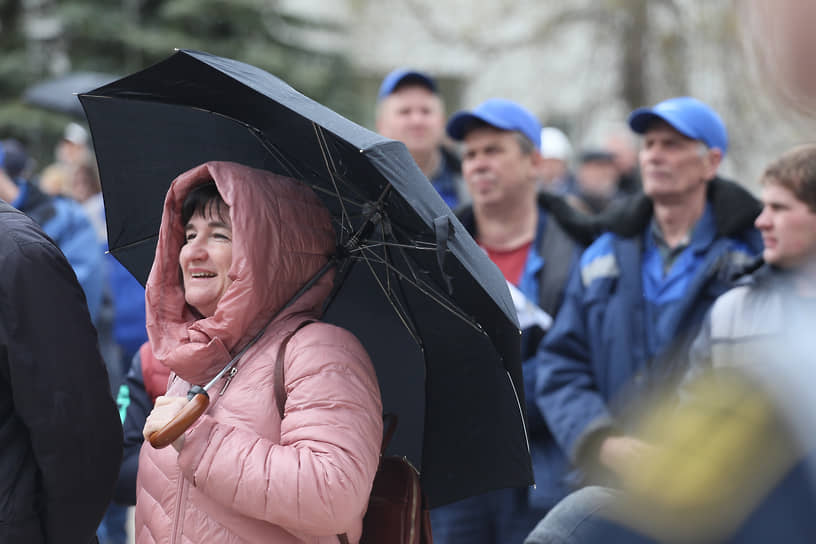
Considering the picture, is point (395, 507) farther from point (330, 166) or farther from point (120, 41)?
point (120, 41)

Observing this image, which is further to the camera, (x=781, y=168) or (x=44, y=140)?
(x=44, y=140)

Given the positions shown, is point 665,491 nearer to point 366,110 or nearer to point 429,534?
point 429,534

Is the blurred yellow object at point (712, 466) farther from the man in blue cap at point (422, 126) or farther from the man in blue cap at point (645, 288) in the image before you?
the man in blue cap at point (422, 126)

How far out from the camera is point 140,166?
307 centimetres

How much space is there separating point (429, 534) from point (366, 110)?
1624cm

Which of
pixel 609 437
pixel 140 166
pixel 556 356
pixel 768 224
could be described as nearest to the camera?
pixel 140 166

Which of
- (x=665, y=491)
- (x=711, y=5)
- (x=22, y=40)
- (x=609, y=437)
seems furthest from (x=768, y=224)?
(x=22, y=40)

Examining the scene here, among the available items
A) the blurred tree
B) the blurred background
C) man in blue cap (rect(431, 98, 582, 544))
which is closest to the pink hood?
man in blue cap (rect(431, 98, 582, 544))

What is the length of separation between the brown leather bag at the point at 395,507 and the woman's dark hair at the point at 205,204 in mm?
785

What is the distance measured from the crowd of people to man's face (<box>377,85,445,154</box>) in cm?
1

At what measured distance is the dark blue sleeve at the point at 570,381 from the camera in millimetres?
4004

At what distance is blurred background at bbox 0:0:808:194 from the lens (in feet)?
43.0

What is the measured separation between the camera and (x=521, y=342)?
3406 mm

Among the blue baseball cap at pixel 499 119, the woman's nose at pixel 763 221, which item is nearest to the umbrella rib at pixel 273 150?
the woman's nose at pixel 763 221
